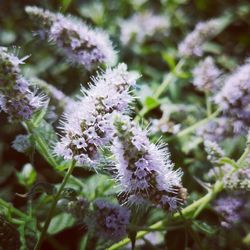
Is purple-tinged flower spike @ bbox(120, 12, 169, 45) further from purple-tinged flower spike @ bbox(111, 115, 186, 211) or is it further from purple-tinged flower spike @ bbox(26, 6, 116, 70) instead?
purple-tinged flower spike @ bbox(111, 115, 186, 211)

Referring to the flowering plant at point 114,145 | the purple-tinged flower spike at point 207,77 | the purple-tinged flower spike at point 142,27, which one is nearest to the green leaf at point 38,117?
the flowering plant at point 114,145

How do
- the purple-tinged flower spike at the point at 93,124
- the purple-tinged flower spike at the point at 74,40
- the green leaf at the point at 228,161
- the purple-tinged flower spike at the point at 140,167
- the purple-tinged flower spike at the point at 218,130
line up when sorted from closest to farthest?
the purple-tinged flower spike at the point at 140,167
the purple-tinged flower spike at the point at 93,124
the green leaf at the point at 228,161
the purple-tinged flower spike at the point at 74,40
the purple-tinged flower spike at the point at 218,130

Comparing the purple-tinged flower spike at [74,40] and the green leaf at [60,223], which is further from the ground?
the purple-tinged flower spike at [74,40]

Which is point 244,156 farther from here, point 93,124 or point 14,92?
point 14,92

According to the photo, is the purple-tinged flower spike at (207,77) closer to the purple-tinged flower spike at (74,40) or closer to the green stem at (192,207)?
the purple-tinged flower spike at (74,40)

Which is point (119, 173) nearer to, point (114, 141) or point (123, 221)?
point (114, 141)

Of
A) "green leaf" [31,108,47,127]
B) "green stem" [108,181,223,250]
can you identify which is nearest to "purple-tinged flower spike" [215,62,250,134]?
"green stem" [108,181,223,250]
